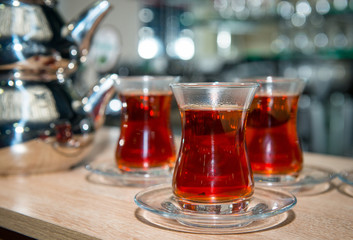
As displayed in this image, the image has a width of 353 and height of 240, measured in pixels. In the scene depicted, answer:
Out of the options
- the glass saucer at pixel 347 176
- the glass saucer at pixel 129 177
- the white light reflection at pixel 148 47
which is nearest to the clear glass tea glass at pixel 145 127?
the glass saucer at pixel 129 177

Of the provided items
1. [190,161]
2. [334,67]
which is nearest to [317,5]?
[334,67]

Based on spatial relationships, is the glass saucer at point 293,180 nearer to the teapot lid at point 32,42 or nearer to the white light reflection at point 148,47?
the teapot lid at point 32,42

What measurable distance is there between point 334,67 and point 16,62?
238 centimetres

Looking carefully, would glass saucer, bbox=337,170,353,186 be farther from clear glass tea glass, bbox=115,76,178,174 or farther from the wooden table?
clear glass tea glass, bbox=115,76,178,174

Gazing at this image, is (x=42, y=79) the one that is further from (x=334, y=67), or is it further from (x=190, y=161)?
(x=334, y=67)

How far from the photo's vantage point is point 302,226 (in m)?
0.47

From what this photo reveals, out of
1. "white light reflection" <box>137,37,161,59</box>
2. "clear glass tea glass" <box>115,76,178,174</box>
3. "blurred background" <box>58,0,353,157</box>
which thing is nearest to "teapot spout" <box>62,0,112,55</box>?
"clear glass tea glass" <box>115,76,178,174</box>

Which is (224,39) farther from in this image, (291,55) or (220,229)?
(220,229)

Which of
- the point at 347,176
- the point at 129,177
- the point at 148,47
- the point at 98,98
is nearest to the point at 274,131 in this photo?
the point at 347,176

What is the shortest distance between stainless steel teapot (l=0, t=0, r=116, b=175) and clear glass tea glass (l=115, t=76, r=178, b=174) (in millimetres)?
125

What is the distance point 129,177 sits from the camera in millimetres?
691

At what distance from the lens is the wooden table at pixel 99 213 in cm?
45

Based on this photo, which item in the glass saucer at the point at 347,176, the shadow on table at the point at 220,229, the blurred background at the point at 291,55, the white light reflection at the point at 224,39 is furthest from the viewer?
the white light reflection at the point at 224,39

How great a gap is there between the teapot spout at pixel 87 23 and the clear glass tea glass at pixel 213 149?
1.22 ft
